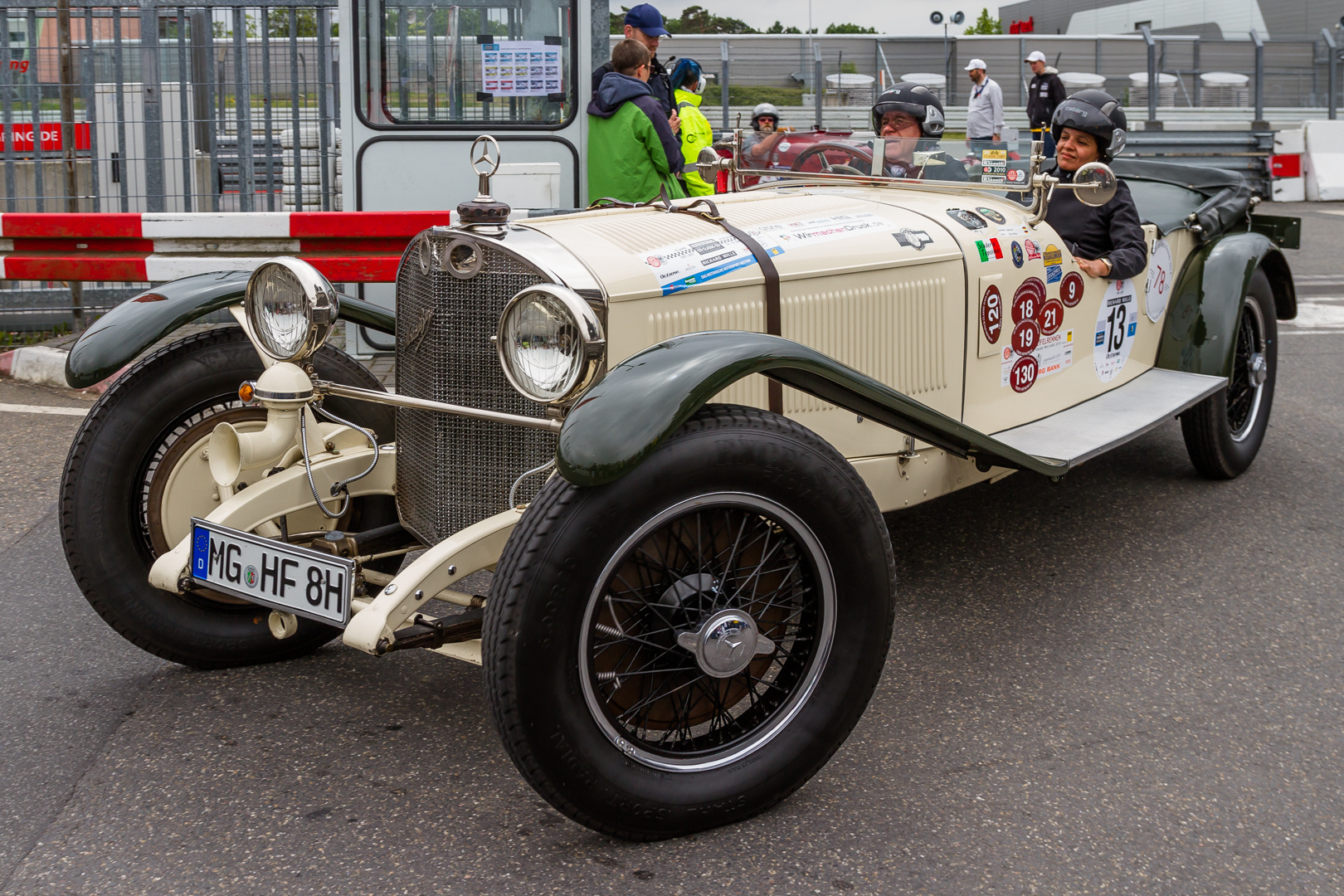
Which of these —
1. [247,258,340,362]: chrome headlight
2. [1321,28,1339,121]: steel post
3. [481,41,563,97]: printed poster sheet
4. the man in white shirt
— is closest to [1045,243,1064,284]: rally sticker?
[247,258,340,362]: chrome headlight

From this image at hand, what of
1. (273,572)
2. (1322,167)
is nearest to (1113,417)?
(273,572)

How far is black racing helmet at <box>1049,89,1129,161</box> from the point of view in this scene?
14.4ft

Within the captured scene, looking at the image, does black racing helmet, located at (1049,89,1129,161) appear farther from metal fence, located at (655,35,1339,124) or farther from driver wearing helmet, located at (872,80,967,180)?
metal fence, located at (655,35,1339,124)

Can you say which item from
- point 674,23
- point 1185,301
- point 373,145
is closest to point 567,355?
point 1185,301

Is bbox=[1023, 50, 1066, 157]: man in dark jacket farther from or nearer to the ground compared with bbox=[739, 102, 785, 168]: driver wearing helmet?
farther from the ground

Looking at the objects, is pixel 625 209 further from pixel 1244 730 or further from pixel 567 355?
pixel 1244 730

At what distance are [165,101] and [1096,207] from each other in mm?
5557

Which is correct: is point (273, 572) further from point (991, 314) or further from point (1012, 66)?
point (1012, 66)

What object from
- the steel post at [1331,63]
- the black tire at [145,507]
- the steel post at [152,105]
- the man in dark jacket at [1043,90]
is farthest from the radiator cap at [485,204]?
the steel post at [1331,63]

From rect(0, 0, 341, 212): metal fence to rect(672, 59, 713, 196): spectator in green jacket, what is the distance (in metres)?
2.15

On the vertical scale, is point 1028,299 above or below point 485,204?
below

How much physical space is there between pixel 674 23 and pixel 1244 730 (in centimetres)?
5435

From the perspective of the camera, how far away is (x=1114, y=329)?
4.39 meters

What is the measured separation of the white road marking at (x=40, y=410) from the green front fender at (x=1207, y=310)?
15.7ft
